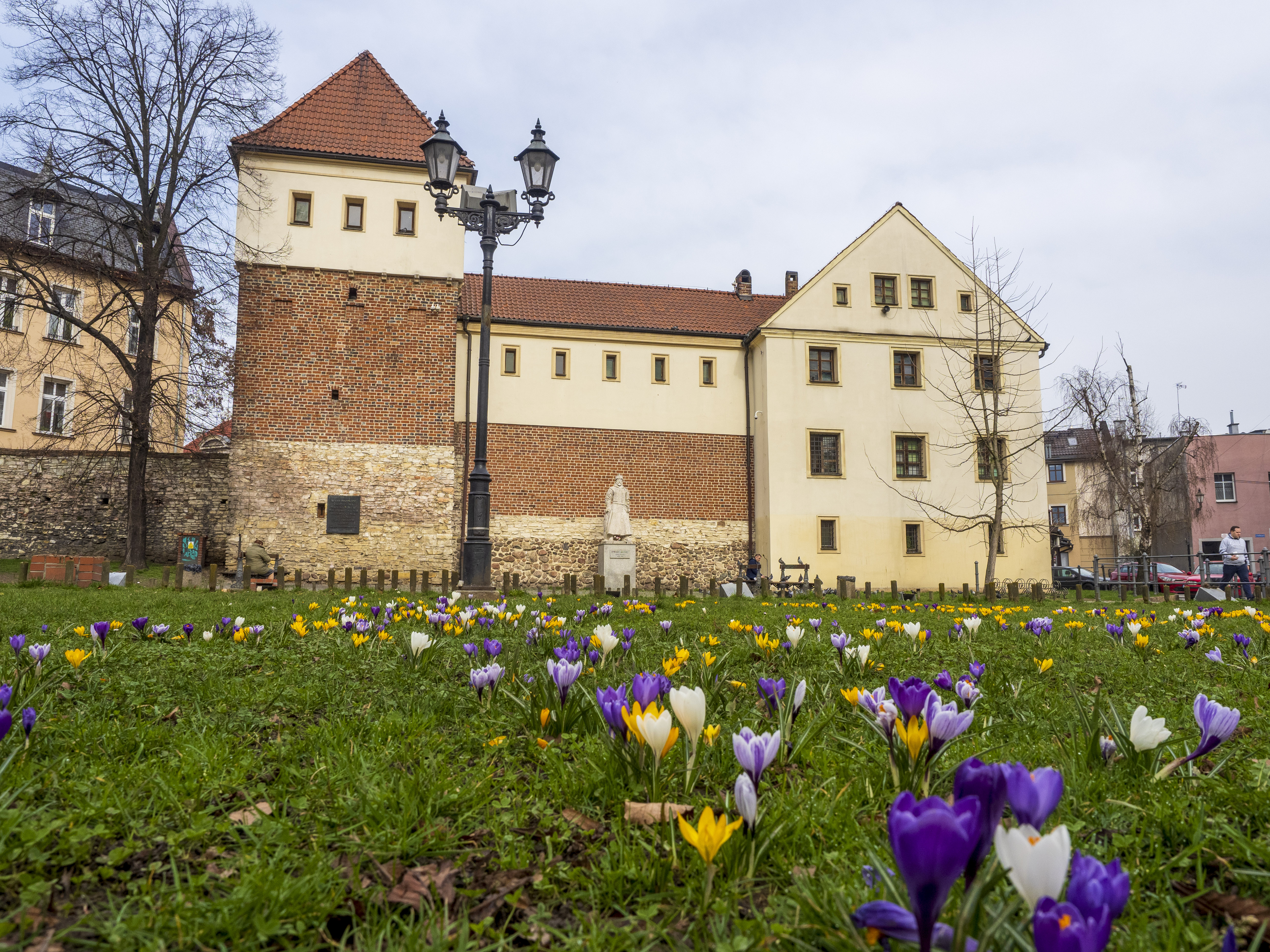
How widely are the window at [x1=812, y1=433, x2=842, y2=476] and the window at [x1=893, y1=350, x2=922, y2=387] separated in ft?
10.5

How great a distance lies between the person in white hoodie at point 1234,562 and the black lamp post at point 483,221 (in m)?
16.7

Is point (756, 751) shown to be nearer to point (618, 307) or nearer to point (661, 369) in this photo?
point (661, 369)

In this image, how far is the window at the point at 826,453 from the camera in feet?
86.2

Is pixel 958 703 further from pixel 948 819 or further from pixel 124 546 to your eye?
pixel 124 546

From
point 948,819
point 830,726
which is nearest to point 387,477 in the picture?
point 830,726

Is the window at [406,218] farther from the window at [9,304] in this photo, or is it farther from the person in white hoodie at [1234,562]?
the person in white hoodie at [1234,562]

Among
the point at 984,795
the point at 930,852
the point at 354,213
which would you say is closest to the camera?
the point at 930,852

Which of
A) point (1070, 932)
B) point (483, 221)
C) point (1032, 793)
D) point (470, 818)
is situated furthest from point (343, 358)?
point (1070, 932)

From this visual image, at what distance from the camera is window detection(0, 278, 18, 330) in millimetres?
20828

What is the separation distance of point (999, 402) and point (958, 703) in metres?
28.1

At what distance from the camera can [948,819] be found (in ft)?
3.00

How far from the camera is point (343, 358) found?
23406mm

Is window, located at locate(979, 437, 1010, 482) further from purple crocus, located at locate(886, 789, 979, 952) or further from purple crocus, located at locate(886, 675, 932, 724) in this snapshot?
purple crocus, located at locate(886, 789, 979, 952)

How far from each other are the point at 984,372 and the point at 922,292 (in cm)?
372
